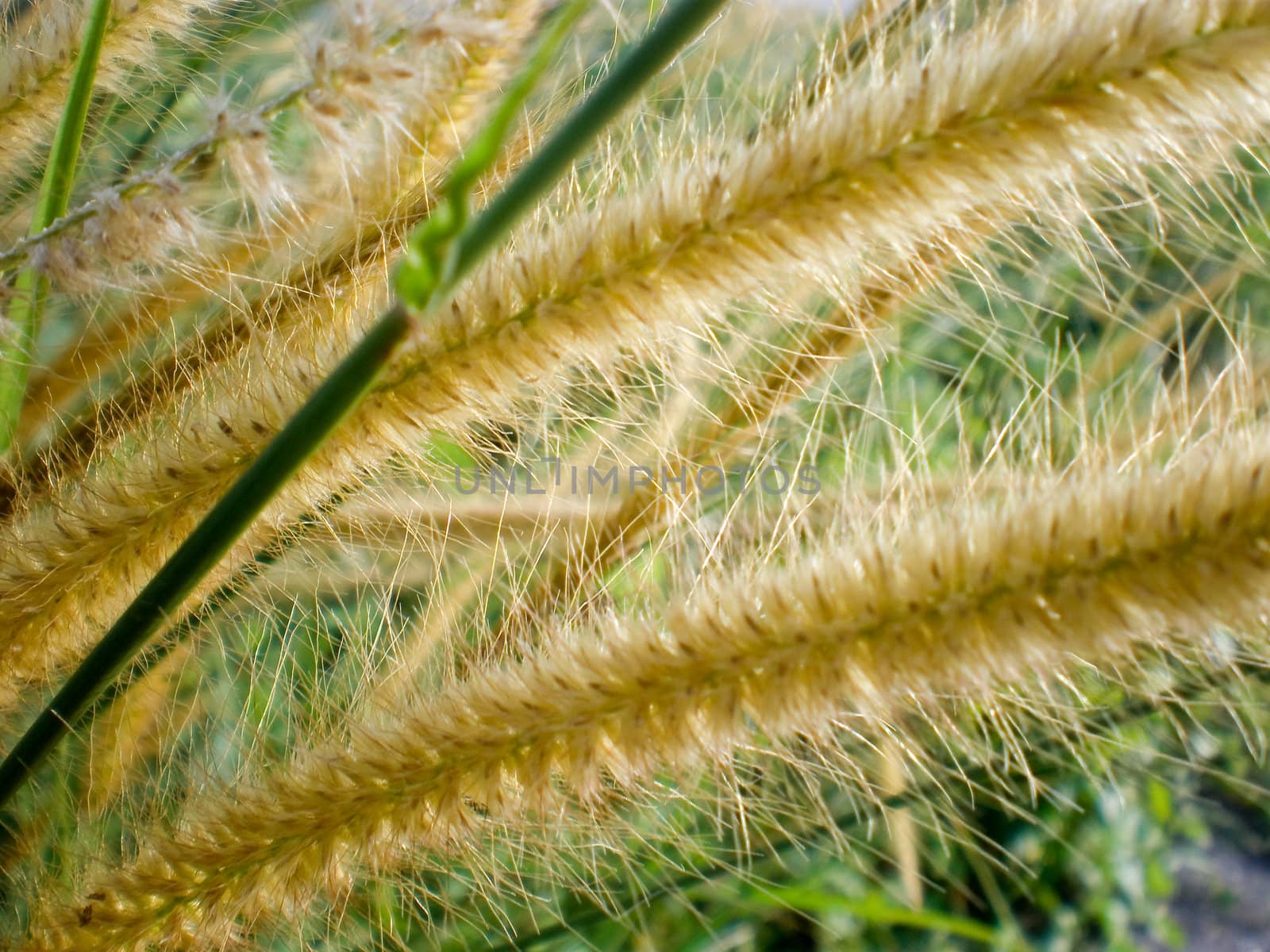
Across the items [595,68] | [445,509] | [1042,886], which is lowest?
[1042,886]

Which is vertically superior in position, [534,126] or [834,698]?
[534,126]

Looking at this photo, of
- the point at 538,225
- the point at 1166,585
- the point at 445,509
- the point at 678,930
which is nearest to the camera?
the point at 1166,585

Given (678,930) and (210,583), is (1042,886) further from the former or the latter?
(210,583)

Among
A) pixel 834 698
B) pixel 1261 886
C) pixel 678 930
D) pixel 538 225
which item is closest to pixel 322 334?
pixel 538 225

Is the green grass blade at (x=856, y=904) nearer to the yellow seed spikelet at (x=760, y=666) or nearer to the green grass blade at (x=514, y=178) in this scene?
the yellow seed spikelet at (x=760, y=666)

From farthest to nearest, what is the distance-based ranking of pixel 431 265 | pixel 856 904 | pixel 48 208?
pixel 856 904 → pixel 48 208 → pixel 431 265

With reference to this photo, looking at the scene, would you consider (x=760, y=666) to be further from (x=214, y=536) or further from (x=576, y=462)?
(x=576, y=462)

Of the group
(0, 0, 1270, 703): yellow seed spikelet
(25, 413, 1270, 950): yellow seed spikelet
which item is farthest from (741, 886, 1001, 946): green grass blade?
(0, 0, 1270, 703): yellow seed spikelet

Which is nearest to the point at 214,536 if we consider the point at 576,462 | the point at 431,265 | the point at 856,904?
the point at 431,265
